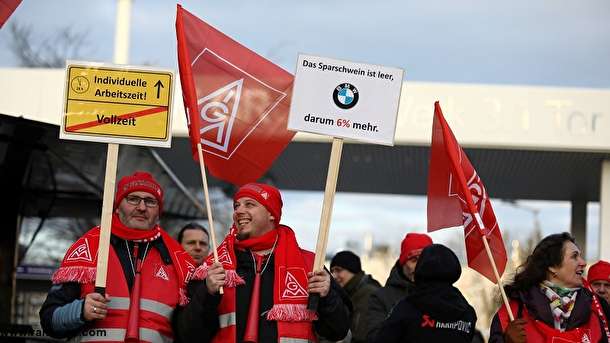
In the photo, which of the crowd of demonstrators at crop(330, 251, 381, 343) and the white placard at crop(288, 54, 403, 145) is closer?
the white placard at crop(288, 54, 403, 145)

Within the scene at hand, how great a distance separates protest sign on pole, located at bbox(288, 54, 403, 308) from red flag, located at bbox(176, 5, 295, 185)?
0.81m

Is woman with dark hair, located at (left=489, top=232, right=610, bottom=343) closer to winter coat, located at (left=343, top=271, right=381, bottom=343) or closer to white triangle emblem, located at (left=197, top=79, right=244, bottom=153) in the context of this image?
white triangle emblem, located at (left=197, top=79, right=244, bottom=153)

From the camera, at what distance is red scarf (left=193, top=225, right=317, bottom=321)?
649 cm

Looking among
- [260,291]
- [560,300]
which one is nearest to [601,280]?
[560,300]

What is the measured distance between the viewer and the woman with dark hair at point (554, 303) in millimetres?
7004

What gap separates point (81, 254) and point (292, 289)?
1199 mm

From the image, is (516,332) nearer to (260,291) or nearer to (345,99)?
(260,291)

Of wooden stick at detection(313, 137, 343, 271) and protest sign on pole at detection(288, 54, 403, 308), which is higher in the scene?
protest sign on pole at detection(288, 54, 403, 308)

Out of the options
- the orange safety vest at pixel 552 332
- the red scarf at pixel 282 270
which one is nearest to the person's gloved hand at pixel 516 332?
the orange safety vest at pixel 552 332

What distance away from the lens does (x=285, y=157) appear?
1859 cm

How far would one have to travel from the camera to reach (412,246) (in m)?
9.01

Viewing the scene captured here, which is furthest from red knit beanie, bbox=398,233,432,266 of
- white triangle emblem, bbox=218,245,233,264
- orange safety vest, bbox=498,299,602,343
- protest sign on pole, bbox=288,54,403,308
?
white triangle emblem, bbox=218,245,233,264

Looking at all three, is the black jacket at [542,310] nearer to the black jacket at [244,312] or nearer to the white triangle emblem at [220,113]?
the black jacket at [244,312]

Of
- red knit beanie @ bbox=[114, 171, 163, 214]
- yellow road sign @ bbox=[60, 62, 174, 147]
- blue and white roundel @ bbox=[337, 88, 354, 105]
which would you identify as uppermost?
blue and white roundel @ bbox=[337, 88, 354, 105]
